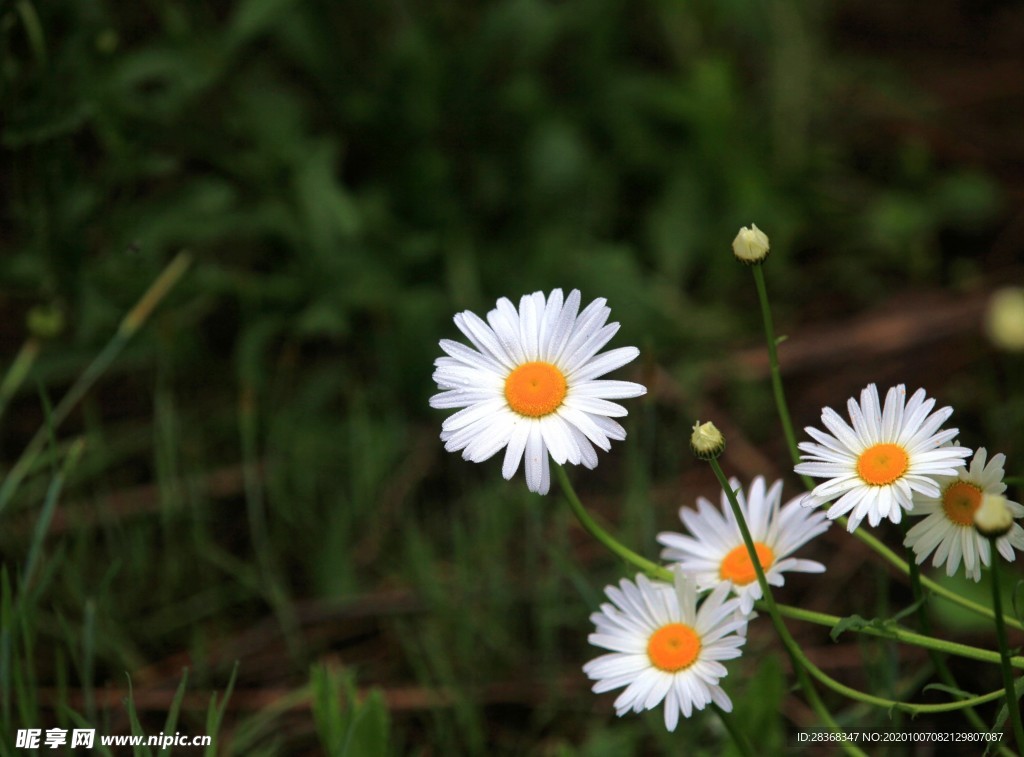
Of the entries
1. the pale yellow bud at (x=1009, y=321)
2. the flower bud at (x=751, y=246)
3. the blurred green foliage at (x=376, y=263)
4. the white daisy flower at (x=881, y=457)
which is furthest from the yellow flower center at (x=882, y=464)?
the pale yellow bud at (x=1009, y=321)

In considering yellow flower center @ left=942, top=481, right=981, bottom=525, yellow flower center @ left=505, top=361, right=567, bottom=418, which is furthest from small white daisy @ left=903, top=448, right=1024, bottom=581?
yellow flower center @ left=505, top=361, right=567, bottom=418

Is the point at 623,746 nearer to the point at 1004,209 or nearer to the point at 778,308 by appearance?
the point at 778,308

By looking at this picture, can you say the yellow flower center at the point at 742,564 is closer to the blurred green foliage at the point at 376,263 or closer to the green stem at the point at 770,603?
the green stem at the point at 770,603

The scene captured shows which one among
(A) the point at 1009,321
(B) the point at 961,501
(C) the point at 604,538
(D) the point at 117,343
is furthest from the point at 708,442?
(D) the point at 117,343

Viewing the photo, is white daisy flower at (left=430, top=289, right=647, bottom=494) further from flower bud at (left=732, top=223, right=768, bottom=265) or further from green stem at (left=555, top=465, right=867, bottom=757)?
flower bud at (left=732, top=223, right=768, bottom=265)

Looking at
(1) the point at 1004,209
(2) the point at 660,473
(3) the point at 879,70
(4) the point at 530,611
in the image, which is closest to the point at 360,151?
(2) the point at 660,473

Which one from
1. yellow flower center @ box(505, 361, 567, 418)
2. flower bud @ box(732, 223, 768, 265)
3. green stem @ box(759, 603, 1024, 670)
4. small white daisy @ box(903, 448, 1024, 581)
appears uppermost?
flower bud @ box(732, 223, 768, 265)

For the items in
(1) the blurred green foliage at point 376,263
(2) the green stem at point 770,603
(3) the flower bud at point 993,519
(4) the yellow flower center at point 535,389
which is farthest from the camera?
(1) the blurred green foliage at point 376,263
